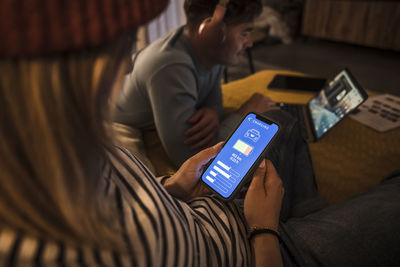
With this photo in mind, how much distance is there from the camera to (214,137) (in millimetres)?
1101

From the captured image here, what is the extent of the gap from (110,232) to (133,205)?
6 cm

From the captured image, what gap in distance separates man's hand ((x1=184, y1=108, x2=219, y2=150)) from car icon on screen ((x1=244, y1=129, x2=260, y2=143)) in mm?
297

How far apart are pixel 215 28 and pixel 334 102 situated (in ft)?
2.07

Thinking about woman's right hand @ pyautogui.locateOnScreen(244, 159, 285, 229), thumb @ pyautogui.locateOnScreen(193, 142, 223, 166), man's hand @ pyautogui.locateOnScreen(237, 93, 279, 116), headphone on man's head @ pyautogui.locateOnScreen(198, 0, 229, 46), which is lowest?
man's hand @ pyautogui.locateOnScreen(237, 93, 279, 116)

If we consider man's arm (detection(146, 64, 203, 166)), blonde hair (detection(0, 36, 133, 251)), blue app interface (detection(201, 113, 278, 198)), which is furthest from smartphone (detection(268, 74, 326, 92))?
blonde hair (detection(0, 36, 133, 251))

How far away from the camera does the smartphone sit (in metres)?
1.59

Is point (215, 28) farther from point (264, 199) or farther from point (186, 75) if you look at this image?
point (264, 199)

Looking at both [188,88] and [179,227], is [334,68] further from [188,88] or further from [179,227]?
[179,227]

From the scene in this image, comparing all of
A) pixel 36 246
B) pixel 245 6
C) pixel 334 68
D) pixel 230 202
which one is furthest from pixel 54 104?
pixel 334 68

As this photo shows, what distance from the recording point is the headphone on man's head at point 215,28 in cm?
104

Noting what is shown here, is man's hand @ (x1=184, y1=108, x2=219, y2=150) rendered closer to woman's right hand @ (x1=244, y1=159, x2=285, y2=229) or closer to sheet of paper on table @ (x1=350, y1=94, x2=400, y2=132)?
woman's right hand @ (x1=244, y1=159, x2=285, y2=229)

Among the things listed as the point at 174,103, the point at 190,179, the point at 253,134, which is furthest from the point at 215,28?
the point at 190,179

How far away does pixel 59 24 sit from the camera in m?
0.27

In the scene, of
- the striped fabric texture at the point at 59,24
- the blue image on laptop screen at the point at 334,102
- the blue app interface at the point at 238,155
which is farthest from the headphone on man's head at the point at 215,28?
the striped fabric texture at the point at 59,24
